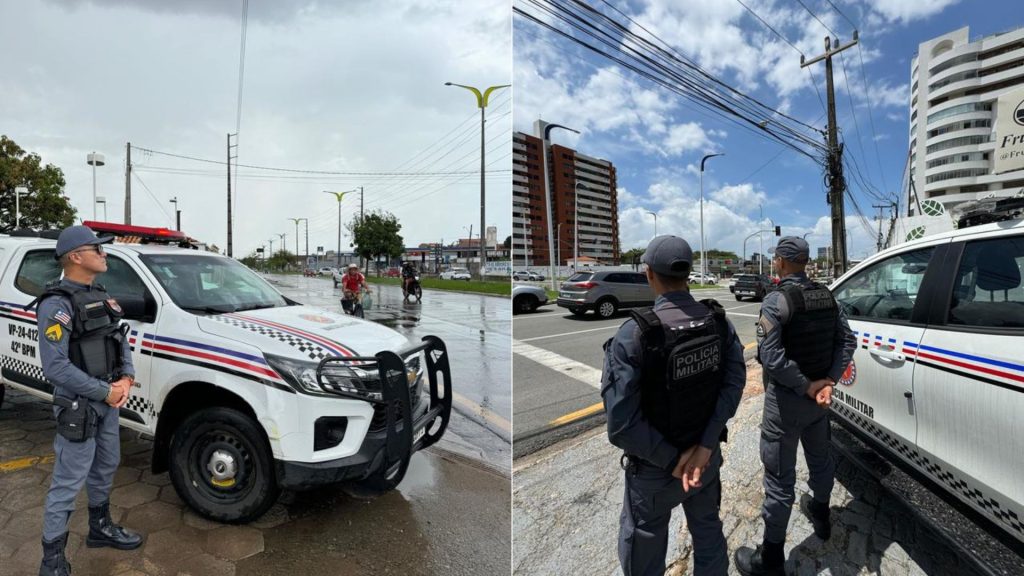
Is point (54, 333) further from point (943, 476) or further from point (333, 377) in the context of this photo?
point (943, 476)

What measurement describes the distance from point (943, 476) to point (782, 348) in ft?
2.88

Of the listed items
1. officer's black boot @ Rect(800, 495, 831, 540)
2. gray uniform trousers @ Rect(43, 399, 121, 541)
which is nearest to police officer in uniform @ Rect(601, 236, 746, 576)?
officer's black boot @ Rect(800, 495, 831, 540)

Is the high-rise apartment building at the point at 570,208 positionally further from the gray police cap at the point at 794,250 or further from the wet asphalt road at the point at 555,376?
the gray police cap at the point at 794,250

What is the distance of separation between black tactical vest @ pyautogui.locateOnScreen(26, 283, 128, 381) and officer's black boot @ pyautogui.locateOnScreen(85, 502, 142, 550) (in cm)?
73

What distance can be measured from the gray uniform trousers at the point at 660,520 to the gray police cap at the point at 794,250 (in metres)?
1.39

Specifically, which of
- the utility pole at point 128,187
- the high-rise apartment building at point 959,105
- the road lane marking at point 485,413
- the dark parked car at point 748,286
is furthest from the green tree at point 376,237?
the high-rise apartment building at point 959,105

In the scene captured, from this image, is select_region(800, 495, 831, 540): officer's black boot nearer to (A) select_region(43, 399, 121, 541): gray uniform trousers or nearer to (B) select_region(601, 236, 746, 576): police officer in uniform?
(B) select_region(601, 236, 746, 576): police officer in uniform

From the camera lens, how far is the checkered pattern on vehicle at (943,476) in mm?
2035

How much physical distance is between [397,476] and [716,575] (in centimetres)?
170

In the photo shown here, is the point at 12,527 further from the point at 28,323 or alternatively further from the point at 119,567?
the point at 28,323

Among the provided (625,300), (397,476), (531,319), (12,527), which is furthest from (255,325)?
(625,300)

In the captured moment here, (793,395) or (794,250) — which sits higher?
(794,250)

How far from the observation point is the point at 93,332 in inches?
108

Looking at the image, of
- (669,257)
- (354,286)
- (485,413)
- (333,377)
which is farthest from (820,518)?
(354,286)
